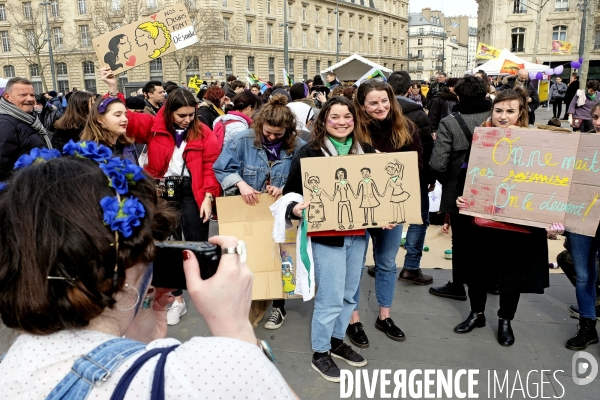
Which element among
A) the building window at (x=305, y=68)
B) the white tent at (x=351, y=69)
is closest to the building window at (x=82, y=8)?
the building window at (x=305, y=68)

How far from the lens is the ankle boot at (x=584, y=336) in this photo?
340cm

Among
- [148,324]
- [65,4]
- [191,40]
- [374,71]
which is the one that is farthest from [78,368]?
[65,4]

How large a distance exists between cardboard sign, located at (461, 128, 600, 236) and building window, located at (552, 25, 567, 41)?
5001 cm

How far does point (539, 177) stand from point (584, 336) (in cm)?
129

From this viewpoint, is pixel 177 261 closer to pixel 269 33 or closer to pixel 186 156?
pixel 186 156

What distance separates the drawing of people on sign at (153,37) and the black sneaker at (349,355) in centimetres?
333

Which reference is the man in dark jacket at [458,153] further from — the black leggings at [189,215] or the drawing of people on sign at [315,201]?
the black leggings at [189,215]

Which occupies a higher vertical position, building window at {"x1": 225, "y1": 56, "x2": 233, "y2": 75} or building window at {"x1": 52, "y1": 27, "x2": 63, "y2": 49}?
building window at {"x1": 52, "y1": 27, "x2": 63, "y2": 49}

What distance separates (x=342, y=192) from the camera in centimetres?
294

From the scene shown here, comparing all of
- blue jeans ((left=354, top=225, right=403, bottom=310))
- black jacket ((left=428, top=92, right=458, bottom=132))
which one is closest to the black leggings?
blue jeans ((left=354, top=225, right=403, bottom=310))

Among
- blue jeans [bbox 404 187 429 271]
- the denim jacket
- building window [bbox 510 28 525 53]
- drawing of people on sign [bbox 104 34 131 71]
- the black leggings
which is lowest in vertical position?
blue jeans [bbox 404 187 429 271]

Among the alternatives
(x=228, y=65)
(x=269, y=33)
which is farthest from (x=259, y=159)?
(x=269, y=33)

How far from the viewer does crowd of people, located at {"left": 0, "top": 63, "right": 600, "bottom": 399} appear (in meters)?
0.90

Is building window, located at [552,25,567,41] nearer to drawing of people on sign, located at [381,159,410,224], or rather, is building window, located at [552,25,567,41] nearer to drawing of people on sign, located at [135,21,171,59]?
drawing of people on sign, located at [135,21,171,59]
